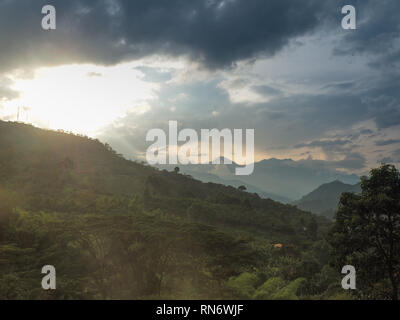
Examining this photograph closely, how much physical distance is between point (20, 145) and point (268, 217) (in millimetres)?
81981

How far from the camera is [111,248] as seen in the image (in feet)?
42.3

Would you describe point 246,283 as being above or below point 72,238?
below

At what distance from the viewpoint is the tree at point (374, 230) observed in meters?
15.0

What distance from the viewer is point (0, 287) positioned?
11.9m

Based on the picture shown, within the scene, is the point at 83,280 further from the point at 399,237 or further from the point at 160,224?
the point at 399,237

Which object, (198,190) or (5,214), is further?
(198,190)

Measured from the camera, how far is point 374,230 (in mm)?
15117

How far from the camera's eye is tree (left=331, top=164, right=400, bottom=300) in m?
15.0

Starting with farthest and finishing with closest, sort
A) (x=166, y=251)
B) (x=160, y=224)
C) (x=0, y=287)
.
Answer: (x=160, y=224) < (x=166, y=251) < (x=0, y=287)

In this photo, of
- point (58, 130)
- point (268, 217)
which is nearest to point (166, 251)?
point (268, 217)

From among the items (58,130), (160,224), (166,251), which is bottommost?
(166,251)

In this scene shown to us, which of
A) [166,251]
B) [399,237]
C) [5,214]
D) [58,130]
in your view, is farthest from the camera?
[58,130]

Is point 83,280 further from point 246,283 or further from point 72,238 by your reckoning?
point 246,283

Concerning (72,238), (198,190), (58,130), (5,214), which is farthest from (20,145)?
(72,238)
